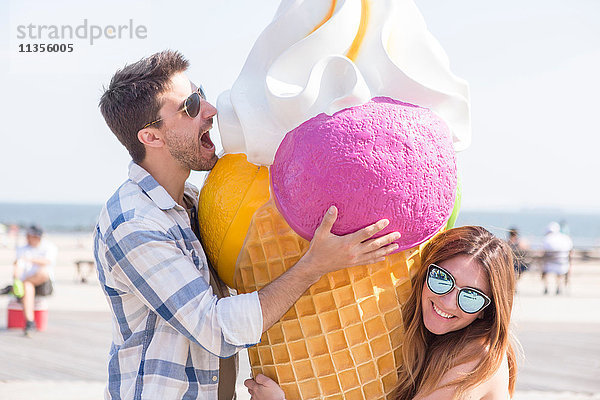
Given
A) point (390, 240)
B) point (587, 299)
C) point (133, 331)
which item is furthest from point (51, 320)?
point (587, 299)

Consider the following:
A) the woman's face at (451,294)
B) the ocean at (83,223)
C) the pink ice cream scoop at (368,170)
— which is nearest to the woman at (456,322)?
the woman's face at (451,294)

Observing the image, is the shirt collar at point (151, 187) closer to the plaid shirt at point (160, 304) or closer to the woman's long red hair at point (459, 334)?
the plaid shirt at point (160, 304)

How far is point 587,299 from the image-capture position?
15.0 m

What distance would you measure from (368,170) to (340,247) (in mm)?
294

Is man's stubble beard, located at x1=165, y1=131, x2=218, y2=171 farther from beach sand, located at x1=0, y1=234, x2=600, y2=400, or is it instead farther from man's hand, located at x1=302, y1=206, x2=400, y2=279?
beach sand, located at x1=0, y1=234, x2=600, y2=400

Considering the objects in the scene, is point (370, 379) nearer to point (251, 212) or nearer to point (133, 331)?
point (251, 212)

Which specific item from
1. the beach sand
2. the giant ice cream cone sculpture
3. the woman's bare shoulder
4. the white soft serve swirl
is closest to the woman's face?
the giant ice cream cone sculpture

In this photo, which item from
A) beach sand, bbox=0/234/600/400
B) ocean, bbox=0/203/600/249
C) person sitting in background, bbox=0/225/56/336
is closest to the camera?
beach sand, bbox=0/234/600/400

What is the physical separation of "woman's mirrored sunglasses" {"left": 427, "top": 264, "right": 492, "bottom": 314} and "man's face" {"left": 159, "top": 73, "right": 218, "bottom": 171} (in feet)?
3.34

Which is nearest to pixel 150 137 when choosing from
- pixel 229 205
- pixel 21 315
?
pixel 229 205

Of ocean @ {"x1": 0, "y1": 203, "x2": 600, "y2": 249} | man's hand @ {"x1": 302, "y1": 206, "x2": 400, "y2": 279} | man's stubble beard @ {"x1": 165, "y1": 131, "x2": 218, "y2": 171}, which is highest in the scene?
man's stubble beard @ {"x1": 165, "y1": 131, "x2": 218, "y2": 171}

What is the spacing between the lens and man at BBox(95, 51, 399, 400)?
7.79 ft

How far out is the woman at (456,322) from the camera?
251 cm

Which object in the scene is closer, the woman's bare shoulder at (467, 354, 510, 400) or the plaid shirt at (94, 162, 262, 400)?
the plaid shirt at (94, 162, 262, 400)
